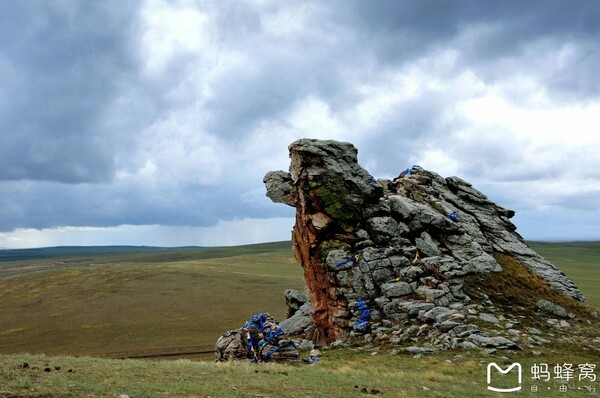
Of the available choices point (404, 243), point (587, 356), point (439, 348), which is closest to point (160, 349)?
point (404, 243)

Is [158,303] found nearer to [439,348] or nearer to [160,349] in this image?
[160,349]

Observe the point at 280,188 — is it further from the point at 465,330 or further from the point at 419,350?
the point at 465,330

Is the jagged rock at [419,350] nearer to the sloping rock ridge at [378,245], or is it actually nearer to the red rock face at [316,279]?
the sloping rock ridge at [378,245]

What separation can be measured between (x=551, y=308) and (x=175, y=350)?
41.2 m

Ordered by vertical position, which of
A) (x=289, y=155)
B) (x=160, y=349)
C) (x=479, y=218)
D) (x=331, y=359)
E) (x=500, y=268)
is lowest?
(x=160, y=349)

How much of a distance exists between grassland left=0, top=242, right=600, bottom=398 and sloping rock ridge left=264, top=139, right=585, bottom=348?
6631 mm

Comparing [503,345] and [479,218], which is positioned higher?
[479,218]

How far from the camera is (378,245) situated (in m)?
41.0

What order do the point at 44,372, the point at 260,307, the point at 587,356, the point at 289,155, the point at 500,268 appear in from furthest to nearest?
the point at 260,307 < the point at 289,155 < the point at 500,268 < the point at 587,356 < the point at 44,372

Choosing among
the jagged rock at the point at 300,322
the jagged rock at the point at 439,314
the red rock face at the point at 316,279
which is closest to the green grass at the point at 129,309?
the jagged rock at the point at 300,322

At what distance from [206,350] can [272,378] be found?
113 ft

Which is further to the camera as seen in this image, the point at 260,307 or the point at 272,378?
the point at 260,307

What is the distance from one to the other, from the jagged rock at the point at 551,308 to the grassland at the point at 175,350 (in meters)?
2.53

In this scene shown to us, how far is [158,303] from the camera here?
85.8 meters
